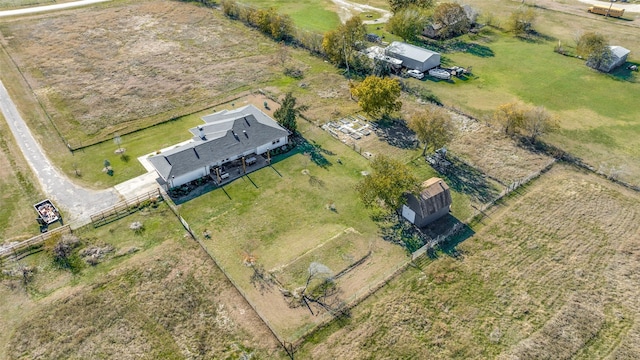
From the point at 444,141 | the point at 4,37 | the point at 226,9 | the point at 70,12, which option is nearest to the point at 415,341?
the point at 444,141

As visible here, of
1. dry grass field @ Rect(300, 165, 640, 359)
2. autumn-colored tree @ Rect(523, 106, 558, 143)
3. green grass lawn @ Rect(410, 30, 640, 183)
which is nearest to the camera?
dry grass field @ Rect(300, 165, 640, 359)

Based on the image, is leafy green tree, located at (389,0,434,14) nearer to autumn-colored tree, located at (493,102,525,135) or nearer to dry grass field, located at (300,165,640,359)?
autumn-colored tree, located at (493,102,525,135)

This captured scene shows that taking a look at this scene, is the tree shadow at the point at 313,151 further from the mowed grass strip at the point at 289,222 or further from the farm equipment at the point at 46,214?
the farm equipment at the point at 46,214

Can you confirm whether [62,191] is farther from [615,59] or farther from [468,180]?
[615,59]

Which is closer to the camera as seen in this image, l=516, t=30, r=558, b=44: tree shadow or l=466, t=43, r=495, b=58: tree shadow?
l=466, t=43, r=495, b=58: tree shadow

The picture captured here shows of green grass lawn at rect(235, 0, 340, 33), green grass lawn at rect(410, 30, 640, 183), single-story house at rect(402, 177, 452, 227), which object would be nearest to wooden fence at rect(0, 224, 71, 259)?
single-story house at rect(402, 177, 452, 227)

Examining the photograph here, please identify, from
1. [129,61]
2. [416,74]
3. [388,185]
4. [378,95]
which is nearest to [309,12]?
[416,74]
